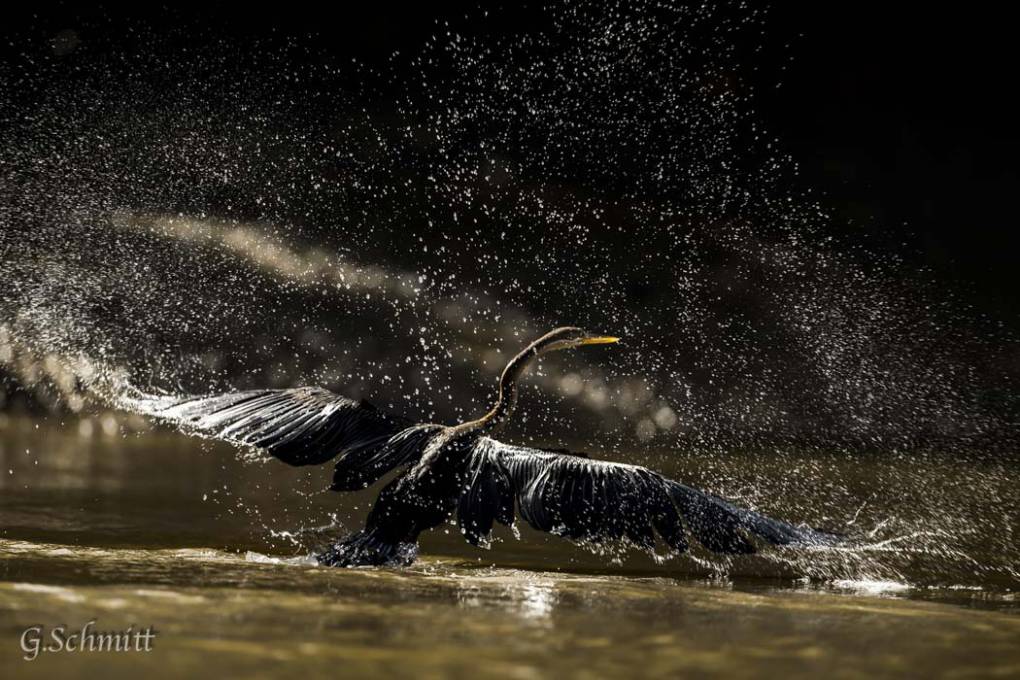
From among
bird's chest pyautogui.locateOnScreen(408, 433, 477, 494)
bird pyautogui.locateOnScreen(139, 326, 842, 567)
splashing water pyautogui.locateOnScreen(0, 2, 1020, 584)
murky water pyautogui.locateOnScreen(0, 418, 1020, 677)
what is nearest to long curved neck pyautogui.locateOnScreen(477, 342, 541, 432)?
bird pyautogui.locateOnScreen(139, 326, 842, 567)

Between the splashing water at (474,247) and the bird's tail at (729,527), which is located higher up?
the splashing water at (474,247)

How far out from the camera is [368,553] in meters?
4.36

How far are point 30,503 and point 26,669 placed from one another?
3788mm

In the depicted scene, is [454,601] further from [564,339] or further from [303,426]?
[564,339]

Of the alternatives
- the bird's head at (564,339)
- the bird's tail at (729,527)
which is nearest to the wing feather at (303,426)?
the bird's head at (564,339)

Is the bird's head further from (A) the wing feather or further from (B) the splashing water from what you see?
(B) the splashing water

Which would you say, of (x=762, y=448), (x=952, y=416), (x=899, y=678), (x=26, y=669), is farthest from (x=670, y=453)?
(x=26, y=669)

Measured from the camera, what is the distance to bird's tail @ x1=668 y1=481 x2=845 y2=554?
13.1 feet

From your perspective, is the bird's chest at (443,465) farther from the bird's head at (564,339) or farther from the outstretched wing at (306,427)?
the bird's head at (564,339)

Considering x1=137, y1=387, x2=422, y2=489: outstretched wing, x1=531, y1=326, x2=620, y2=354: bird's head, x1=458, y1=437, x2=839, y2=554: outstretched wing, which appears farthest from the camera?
x1=531, y1=326, x2=620, y2=354: bird's head

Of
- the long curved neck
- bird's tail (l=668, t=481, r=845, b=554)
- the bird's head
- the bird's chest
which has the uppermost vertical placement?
the bird's head

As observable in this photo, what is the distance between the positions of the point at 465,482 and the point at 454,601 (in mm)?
1223

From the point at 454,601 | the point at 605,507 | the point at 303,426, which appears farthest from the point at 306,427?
the point at 454,601

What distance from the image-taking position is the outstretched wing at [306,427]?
4801 mm
